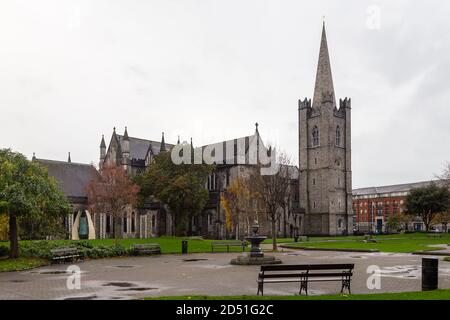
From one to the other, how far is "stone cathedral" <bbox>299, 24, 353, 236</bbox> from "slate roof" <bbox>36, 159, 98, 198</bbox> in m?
38.3

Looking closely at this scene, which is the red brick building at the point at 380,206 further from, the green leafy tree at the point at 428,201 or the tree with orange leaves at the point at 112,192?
the tree with orange leaves at the point at 112,192

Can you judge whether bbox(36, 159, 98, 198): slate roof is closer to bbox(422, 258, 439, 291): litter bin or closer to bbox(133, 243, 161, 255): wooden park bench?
bbox(133, 243, 161, 255): wooden park bench

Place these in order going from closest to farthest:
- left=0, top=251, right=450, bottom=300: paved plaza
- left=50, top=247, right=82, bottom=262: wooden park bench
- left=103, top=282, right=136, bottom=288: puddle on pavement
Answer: left=0, top=251, right=450, bottom=300: paved plaza < left=103, top=282, right=136, bottom=288: puddle on pavement < left=50, top=247, right=82, bottom=262: wooden park bench

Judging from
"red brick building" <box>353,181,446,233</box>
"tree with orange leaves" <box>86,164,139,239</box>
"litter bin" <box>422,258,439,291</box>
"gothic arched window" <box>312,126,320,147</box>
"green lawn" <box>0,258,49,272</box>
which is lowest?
"red brick building" <box>353,181,446,233</box>

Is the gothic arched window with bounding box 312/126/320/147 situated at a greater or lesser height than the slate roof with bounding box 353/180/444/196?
greater

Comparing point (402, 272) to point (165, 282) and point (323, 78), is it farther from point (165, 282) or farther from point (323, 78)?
point (323, 78)

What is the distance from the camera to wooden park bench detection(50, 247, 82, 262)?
26734mm

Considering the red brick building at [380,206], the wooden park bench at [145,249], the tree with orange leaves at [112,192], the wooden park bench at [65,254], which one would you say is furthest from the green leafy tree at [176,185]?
the red brick building at [380,206]

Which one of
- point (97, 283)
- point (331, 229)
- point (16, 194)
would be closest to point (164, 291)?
point (97, 283)

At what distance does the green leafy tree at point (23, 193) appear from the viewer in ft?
82.2

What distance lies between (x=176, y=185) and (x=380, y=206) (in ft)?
304

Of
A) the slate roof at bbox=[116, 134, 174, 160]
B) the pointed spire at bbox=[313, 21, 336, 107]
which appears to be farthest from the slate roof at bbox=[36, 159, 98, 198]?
the pointed spire at bbox=[313, 21, 336, 107]
